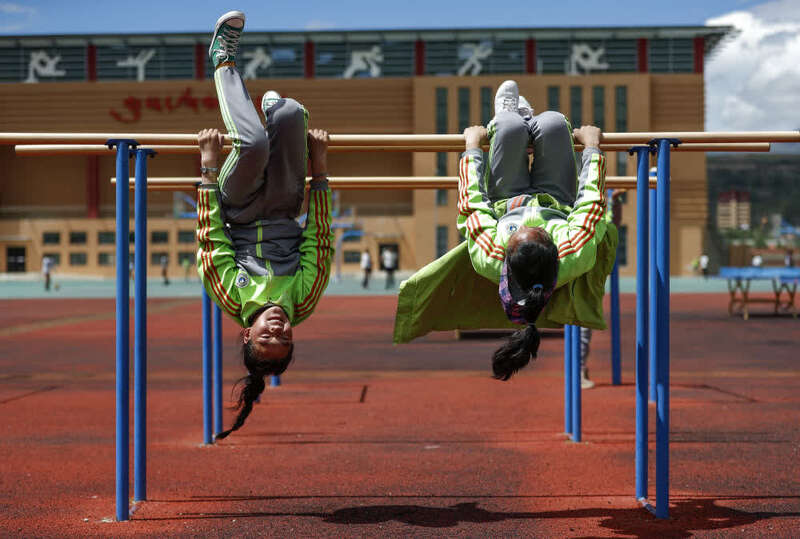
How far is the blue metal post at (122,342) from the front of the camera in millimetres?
4570

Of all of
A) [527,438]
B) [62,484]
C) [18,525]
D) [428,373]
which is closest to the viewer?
[18,525]

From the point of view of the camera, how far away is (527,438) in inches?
275

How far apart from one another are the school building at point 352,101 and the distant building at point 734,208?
49700 millimetres

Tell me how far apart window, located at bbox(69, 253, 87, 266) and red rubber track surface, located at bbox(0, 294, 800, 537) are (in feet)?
151

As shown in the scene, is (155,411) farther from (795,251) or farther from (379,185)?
(795,251)

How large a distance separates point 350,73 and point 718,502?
53.7 m

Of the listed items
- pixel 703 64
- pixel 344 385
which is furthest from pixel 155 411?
pixel 703 64

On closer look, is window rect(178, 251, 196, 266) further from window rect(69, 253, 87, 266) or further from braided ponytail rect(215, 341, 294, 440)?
braided ponytail rect(215, 341, 294, 440)

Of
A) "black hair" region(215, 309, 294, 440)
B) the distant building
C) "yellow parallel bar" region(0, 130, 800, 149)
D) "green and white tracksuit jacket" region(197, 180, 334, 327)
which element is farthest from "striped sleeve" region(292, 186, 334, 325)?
the distant building

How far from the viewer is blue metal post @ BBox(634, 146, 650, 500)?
4.71 m

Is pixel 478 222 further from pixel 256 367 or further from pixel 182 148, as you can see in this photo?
pixel 182 148

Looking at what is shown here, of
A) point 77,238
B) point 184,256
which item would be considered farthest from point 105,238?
point 184,256

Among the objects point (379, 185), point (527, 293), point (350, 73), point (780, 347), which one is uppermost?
point (350, 73)

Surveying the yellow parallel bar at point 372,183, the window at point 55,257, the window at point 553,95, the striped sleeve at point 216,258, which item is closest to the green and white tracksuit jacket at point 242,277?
the striped sleeve at point 216,258
